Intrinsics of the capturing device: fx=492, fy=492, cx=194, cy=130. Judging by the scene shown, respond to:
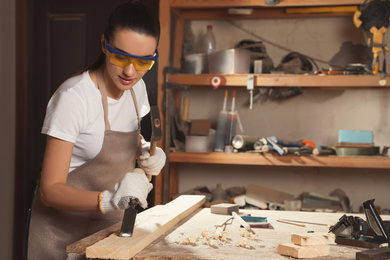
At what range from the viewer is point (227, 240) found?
1.59m

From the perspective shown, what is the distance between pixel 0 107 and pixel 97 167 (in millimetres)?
1851

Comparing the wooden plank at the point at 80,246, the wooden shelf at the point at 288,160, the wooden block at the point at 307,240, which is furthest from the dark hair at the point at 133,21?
the wooden shelf at the point at 288,160

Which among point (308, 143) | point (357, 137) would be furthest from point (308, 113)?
point (357, 137)

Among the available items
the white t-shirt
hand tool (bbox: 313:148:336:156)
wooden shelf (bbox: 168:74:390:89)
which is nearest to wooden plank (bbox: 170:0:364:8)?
wooden shelf (bbox: 168:74:390:89)

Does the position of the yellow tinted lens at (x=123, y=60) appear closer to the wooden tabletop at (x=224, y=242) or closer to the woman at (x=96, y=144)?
the woman at (x=96, y=144)

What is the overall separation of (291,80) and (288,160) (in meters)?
0.57

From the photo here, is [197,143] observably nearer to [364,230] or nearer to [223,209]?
[223,209]

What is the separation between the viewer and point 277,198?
374 cm

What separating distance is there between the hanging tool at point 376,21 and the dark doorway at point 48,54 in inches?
59.0

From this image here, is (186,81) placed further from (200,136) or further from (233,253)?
(233,253)

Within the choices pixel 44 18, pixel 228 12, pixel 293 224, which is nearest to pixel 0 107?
pixel 44 18

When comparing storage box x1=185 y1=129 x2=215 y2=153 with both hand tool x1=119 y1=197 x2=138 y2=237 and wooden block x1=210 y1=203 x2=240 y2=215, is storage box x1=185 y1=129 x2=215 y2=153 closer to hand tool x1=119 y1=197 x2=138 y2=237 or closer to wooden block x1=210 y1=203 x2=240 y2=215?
wooden block x1=210 y1=203 x2=240 y2=215

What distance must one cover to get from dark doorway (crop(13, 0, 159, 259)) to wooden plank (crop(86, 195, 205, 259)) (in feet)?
5.53

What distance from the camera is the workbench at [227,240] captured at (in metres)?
1.41
